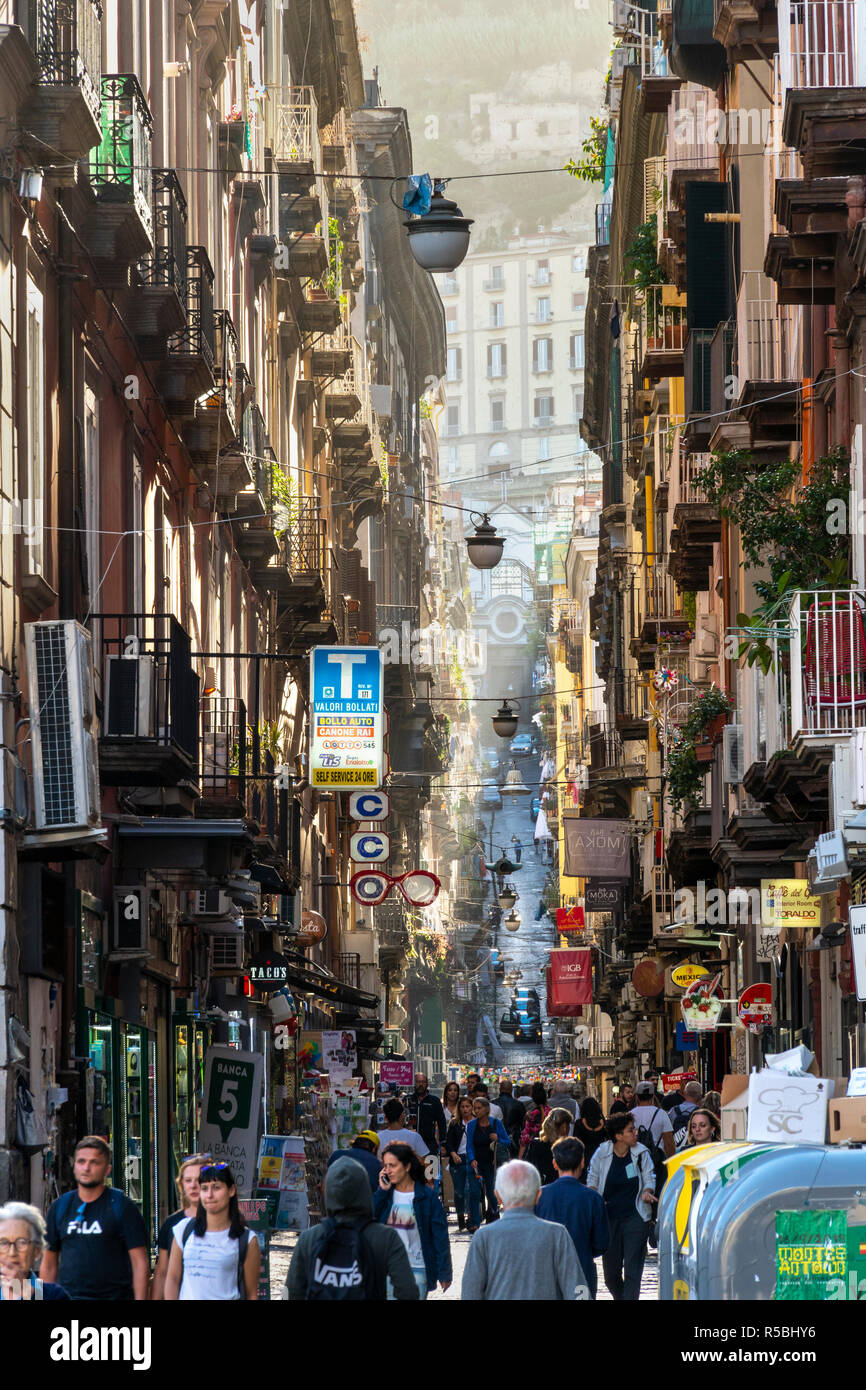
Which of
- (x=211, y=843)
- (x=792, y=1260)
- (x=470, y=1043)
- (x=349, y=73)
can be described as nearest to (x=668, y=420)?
(x=349, y=73)

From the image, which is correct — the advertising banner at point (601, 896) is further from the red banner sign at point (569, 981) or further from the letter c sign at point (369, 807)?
the letter c sign at point (369, 807)

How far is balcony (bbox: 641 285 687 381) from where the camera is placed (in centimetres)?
3712

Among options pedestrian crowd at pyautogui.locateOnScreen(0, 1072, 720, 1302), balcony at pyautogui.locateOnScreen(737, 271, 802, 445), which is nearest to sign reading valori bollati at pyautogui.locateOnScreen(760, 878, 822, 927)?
balcony at pyautogui.locateOnScreen(737, 271, 802, 445)

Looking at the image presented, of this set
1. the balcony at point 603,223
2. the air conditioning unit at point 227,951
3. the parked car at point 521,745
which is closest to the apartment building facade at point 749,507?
the air conditioning unit at point 227,951

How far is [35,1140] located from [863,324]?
30.8 ft

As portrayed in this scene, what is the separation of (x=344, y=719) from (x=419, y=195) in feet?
27.5

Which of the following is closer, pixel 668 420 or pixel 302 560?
pixel 302 560

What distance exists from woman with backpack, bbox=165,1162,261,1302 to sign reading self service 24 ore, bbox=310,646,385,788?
17.5 metres

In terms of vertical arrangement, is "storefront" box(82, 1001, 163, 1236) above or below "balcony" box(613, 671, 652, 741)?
below

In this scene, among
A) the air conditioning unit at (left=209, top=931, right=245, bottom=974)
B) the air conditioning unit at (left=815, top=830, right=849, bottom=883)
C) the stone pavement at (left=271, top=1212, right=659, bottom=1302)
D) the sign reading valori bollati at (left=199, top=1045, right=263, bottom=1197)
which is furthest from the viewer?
the air conditioning unit at (left=209, top=931, right=245, bottom=974)

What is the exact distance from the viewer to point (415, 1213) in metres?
13.5

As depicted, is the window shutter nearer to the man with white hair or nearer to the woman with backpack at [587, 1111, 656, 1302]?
the woman with backpack at [587, 1111, 656, 1302]

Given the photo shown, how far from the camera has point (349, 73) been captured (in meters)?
54.1
